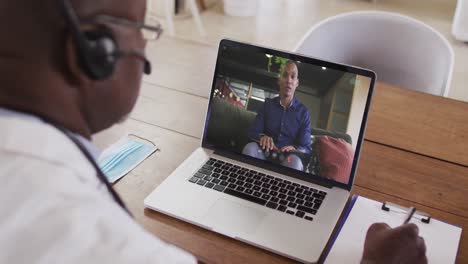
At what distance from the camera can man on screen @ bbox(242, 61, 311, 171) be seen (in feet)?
3.64

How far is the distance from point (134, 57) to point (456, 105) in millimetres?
1030

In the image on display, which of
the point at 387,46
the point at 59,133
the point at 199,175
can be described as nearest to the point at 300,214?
the point at 199,175

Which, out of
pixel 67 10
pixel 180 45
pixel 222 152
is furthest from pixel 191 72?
pixel 67 10

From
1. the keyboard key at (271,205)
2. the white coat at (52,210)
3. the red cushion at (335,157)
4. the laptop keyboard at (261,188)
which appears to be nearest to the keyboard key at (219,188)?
the laptop keyboard at (261,188)

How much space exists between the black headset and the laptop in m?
0.42

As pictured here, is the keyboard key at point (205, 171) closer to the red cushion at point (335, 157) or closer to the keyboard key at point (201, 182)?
the keyboard key at point (201, 182)

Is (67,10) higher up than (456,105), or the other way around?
(67,10)

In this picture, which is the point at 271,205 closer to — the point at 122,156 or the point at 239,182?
the point at 239,182

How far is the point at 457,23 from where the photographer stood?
366 cm

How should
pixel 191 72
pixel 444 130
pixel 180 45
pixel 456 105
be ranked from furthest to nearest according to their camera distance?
pixel 180 45 < pixel 191 72 < pixel 456 105 < pixel 444 130

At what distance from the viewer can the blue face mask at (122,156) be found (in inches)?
44.7

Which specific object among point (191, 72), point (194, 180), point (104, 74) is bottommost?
point (194, 180)

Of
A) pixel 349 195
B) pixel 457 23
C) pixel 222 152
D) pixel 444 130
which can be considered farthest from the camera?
pixel 457 23

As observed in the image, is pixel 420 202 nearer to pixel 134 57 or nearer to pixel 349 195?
pixel 349 195
